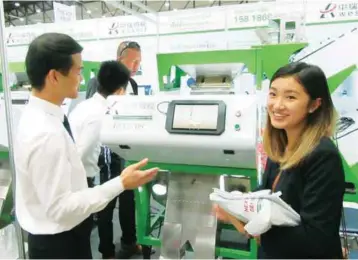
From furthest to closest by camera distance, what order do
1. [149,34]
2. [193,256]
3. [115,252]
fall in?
[149,34], [115,252], [193,256]

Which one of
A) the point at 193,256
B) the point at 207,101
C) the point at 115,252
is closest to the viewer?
the point at 207,101

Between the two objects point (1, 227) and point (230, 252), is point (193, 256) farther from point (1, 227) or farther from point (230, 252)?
point (1, 227)

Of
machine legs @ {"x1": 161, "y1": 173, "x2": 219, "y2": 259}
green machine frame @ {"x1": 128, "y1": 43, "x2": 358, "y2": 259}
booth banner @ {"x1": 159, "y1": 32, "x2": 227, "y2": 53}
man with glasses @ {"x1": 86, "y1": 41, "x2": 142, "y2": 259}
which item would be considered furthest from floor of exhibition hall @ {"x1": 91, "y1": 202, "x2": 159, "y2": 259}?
booth banner @ {"x1": 159, "y1": 32, "x2": 227, "y2": 53}

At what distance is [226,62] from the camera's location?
6.13 ft

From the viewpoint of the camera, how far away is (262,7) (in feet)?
16.7

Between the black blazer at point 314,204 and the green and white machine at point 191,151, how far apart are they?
12.0 inches

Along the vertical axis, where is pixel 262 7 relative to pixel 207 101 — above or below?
above

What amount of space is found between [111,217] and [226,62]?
1511 mm

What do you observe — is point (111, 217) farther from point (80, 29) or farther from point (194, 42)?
point (80, 29)

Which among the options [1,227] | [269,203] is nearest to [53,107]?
[269,203]

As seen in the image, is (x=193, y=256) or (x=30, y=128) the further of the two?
(x=193, y=256)

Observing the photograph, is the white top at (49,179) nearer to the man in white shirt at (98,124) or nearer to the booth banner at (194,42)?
the man in white shirt at (98,124)

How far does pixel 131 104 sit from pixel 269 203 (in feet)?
2.56

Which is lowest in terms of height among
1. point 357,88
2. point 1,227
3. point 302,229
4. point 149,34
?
point 1,227
